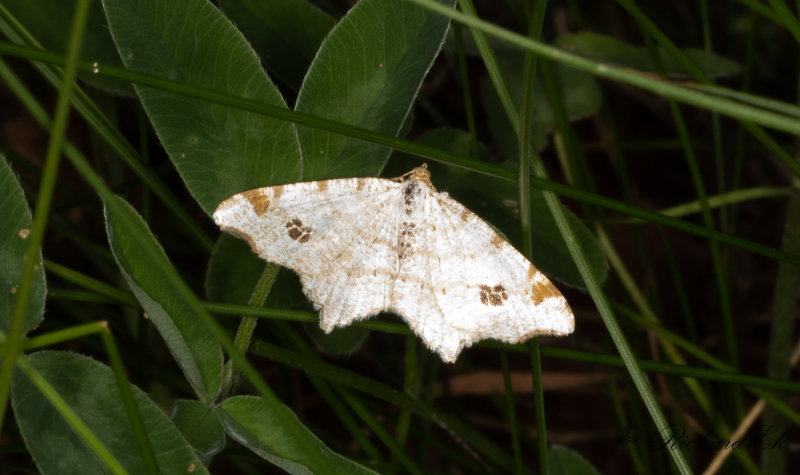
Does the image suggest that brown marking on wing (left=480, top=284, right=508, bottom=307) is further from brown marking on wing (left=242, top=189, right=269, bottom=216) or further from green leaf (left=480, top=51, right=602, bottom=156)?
green leaf (left=480, top=51, right=602, bottom=156)

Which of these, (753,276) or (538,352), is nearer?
(538,352)

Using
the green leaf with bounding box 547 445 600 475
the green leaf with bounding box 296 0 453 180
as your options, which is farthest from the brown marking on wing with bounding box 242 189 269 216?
the green leaf with bounding box 547 445 600 475

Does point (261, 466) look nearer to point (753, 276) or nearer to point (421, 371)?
point (421, 371)

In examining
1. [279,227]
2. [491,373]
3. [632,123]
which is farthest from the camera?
[632,123]

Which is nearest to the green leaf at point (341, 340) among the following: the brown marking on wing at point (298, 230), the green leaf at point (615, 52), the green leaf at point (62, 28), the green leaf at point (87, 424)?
the brown marking on wing at point (298, 230)

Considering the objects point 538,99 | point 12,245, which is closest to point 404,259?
point 12,245

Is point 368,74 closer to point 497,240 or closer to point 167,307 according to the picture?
point 497,240

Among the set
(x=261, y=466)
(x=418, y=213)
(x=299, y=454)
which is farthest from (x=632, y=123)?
(x=299, y=454)
